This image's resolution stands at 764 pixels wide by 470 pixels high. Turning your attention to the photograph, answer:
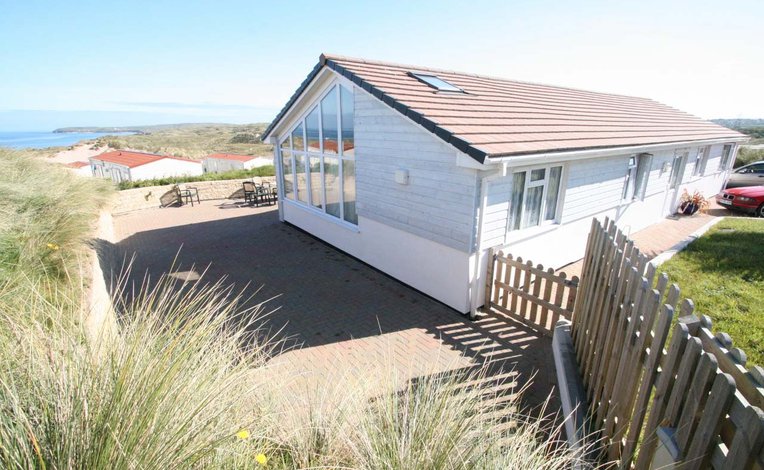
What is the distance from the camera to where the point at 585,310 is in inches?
179

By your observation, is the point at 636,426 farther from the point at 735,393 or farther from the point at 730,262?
the point at 730,262

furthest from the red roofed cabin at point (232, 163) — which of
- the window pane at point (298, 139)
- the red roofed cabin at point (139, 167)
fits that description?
the window pane at point (298, 139)

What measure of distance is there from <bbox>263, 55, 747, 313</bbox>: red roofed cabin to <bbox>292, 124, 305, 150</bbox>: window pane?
6 cm

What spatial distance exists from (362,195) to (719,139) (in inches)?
613

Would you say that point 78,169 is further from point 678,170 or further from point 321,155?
point 678,170

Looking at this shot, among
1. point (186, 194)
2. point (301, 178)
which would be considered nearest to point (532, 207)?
point (301, 178)

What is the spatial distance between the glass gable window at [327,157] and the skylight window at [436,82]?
176cm

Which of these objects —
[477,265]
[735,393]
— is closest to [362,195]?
[477,265]

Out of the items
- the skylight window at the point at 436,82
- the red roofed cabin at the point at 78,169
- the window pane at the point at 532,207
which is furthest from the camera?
the red roofed cabin at the point at 78,169

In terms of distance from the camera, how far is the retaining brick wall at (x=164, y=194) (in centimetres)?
1580

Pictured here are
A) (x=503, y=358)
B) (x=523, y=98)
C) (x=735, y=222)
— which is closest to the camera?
(x=503, y=358)

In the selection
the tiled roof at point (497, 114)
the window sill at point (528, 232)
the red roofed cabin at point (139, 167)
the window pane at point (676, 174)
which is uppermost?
the tiled roof at point (497, 114)

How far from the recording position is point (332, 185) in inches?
393

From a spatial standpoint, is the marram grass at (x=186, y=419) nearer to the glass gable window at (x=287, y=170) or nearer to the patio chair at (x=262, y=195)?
the glass gable window at (x=287, y=170)
